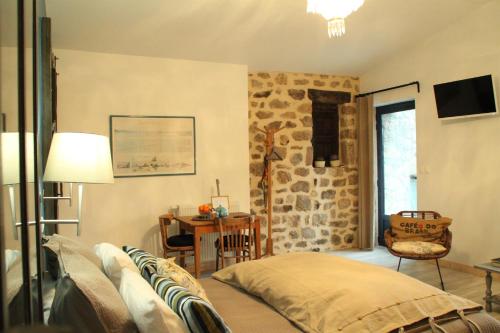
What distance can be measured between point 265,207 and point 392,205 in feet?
6.16

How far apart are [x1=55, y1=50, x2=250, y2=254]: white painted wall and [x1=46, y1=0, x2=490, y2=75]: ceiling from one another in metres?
0.18

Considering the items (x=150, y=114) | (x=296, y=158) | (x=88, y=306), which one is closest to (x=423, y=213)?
(x=296, y=158)

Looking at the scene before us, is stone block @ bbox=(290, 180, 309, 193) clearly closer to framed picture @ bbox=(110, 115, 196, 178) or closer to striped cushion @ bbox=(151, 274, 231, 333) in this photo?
framed picture @ bbox=(110, 115, 196, 178)

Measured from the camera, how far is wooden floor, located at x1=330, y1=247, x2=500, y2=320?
4008mm

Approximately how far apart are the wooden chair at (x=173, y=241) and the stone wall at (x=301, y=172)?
4.45ft

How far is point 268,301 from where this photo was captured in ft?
7.14

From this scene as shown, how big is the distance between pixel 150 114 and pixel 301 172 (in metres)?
2.27

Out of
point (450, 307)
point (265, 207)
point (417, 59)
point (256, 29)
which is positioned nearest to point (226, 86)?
point (256, 29)

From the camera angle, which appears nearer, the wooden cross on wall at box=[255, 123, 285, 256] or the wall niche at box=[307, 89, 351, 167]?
the wooden cross on wall at box=[255, 123, 285, 256]

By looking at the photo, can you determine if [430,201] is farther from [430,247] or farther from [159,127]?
[159,127]

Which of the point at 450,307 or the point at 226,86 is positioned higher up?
the point at 226,86

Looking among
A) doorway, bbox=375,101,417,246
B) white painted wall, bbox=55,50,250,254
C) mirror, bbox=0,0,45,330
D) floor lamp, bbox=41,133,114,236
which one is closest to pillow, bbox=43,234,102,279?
floor lamp, bbox=41,133,114,236

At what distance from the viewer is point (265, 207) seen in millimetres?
5785

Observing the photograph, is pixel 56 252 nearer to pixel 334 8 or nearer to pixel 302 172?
pixel 334 8
